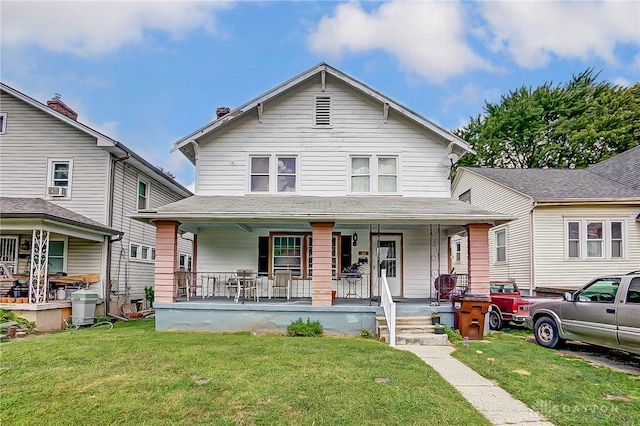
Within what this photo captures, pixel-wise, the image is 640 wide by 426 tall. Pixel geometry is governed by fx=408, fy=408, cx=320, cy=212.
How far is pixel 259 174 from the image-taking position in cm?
1339

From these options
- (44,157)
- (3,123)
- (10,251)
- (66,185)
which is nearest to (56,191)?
(66,185)

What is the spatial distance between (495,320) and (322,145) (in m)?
7.53

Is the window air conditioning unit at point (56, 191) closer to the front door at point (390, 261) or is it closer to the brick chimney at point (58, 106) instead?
the brick chimney at point (58, 106)

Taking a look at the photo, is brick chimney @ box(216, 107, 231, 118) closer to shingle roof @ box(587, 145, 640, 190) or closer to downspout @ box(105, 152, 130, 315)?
downspout @ box(105, 152, 130, 315)

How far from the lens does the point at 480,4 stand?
13.5m

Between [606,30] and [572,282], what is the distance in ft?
54.7

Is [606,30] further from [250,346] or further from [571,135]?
[250,346]

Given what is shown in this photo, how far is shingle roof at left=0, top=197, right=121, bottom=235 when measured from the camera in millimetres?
10898

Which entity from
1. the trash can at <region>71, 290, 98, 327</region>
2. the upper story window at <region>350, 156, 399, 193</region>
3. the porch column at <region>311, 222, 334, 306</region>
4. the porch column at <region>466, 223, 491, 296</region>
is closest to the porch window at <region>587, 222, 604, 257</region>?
A: the porch column at <region>466, 223, 491, 296</region>

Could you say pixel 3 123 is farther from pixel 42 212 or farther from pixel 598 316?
pixel 598 316

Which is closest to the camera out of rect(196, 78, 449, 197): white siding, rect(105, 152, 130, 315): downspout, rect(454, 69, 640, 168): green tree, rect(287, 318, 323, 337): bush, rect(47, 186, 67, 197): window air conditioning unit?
rect(287, 318, 323, 337): bush

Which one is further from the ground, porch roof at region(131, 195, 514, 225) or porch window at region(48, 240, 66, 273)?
porch roof at region(131, 195, 514, 225)

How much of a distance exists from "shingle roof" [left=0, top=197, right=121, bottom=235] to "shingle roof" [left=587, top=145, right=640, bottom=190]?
20.1 meters

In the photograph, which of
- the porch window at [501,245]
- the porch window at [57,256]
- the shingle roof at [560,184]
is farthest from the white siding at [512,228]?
the porch window at [57,256]
